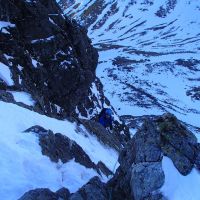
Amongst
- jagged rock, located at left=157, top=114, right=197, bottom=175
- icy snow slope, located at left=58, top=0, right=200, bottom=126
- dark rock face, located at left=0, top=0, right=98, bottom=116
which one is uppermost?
jagged rock, located at left=157, top=114, right=197, bottom=175

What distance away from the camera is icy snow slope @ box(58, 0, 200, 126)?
67.1 m

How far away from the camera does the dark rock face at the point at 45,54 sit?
2594 cm

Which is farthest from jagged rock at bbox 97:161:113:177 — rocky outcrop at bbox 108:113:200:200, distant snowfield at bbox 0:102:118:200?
rocky outcrop at bbox 108:113:200:200

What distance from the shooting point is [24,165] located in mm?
11734

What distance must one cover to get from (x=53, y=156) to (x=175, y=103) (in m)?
55.9

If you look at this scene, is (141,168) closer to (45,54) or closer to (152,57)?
(45,54)

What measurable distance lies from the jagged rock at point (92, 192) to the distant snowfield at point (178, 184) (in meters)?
2.01

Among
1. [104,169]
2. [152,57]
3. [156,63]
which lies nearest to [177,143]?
[104,169]

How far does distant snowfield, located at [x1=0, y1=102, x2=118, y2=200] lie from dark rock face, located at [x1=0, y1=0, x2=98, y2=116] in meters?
10.0

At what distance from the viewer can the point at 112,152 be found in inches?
822

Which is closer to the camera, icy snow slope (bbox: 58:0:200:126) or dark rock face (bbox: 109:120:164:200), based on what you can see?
dark rock face (bbox: 109:120:164:200)

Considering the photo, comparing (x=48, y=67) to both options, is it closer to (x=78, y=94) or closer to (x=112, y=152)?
(x=78, y=94)

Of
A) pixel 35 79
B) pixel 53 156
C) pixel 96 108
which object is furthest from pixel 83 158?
pixel 96 108

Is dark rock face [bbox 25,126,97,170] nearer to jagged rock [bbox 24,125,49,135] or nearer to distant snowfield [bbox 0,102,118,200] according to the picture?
jagged rock [bbox 24,125,49,135]
